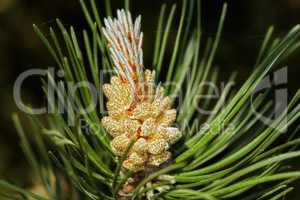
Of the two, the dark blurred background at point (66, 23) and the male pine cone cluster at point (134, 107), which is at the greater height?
the dark blurred background at point (66, 23)

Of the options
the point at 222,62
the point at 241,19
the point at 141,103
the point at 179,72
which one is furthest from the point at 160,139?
the point at 241,19

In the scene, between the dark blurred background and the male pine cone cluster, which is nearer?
the male pine cone cluster

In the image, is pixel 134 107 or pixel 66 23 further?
pixel 66 23

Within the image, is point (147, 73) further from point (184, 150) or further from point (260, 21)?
point (260, 21)

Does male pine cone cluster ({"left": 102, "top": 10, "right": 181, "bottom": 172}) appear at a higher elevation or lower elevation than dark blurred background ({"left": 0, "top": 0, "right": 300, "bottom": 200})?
lower

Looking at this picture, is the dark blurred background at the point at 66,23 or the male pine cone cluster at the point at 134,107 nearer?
the male pine cone cluster at the point at 134,107
